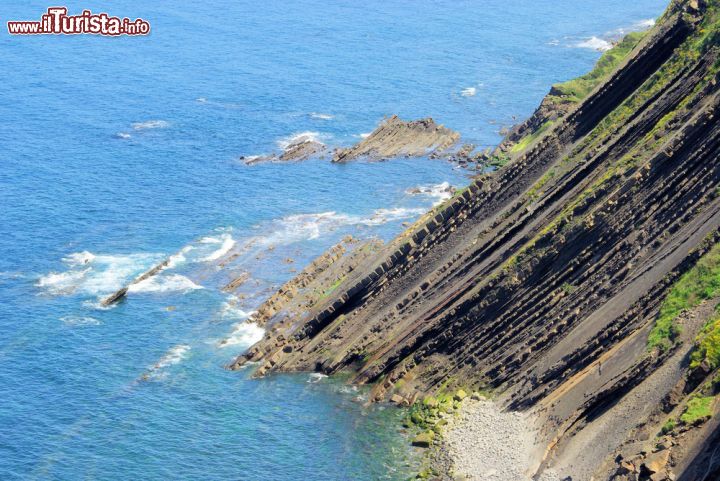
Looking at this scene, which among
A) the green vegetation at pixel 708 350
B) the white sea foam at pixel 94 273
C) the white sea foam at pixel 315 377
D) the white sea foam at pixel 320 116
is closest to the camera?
the green vegetation at pixel 708 350

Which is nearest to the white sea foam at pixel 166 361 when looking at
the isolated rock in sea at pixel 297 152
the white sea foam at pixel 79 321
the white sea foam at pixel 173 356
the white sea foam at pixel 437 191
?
the white sea foam at pixel 173 356

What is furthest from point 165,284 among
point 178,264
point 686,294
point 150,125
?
point 686,294

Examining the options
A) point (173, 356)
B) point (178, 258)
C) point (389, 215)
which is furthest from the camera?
point (389, 215)

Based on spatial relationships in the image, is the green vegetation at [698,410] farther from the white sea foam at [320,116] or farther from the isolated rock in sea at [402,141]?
the white sea foam at [320,116]

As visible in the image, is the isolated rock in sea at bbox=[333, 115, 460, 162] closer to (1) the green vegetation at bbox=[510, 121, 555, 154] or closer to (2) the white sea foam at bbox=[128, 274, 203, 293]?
(1) the green vegetation at bbox=[510, 121, 555, 154]

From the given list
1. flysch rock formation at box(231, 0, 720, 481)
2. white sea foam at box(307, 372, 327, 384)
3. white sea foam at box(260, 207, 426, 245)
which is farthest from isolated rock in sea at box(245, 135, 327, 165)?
white sea foam at box(307, 372, 327, 384)

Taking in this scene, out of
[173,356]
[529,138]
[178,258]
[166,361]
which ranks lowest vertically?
[166,361]

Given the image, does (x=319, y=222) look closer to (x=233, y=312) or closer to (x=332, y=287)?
(x=332, y=287)

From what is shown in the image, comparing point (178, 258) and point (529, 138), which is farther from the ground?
point (529, 138)

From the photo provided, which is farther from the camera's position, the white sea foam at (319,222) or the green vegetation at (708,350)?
the white sea foam at (319,222)
